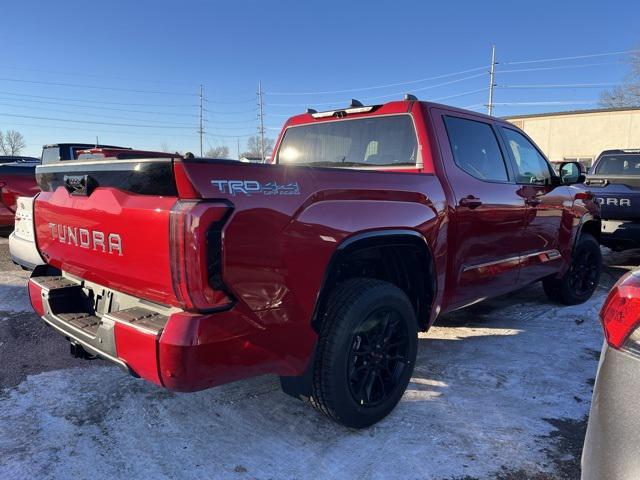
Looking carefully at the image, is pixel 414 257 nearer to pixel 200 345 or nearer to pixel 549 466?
pixel 549 466

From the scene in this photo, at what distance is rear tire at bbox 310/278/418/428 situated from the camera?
8.35 feet

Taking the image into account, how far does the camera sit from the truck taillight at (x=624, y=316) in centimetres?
148

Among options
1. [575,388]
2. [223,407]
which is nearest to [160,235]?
[223,407]

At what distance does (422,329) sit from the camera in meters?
3.33

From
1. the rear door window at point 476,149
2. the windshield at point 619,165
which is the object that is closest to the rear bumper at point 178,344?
the rear door window at point 476,149

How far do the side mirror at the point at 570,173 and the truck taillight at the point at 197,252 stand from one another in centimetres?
402

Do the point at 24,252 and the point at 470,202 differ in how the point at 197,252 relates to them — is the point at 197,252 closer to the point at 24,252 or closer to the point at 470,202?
the point at 470,202

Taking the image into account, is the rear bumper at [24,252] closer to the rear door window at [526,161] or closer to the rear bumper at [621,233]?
the rear door window at [526,161]

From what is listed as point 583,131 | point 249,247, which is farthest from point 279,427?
point 583,131

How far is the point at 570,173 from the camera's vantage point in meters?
4.75

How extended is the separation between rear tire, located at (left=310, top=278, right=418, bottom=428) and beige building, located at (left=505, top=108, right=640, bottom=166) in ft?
114

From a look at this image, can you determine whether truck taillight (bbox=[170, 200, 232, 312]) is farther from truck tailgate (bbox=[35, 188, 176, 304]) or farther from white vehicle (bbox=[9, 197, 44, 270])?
white vehicle (bbox=[9, 197, 44, 270])

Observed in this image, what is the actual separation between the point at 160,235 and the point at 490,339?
337 centimetres

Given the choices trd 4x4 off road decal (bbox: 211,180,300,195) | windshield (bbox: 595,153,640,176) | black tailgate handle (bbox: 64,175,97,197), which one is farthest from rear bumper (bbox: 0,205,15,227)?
windshield (bbox: 595,153,640,176)
